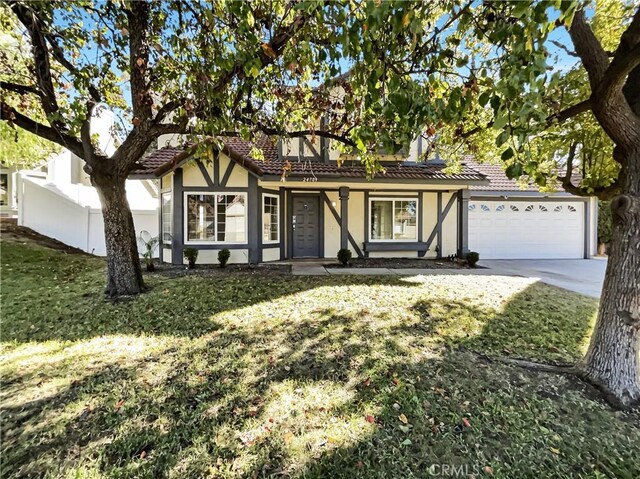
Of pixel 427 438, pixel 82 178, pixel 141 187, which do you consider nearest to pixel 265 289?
pixel 427 438

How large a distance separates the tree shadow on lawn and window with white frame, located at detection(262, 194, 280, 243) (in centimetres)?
601

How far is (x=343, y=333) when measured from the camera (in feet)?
14.7

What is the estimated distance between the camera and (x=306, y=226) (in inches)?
445

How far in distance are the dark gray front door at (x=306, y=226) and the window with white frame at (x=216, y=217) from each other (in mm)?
2019

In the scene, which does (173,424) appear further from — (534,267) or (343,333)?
(534,267)

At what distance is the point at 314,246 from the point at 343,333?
701 cm

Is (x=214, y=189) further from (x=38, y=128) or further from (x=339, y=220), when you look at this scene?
(x=38, y=128)

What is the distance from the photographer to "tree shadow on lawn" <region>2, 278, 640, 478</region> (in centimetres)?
245

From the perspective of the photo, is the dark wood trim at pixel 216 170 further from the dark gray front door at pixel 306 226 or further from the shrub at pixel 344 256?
the shrub at pixel 344 256

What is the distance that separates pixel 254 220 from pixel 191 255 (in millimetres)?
2079

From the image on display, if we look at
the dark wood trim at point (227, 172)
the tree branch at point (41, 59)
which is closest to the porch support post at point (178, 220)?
the dark wood trim at point (227, 172)

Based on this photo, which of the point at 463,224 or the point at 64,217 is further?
the point at 64,217

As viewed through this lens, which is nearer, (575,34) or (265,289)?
(575,34)

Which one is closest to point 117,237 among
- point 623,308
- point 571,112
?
point 571,112
